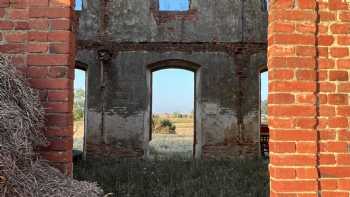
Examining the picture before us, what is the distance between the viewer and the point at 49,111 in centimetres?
315

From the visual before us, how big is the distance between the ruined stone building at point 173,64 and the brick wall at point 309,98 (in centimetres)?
949

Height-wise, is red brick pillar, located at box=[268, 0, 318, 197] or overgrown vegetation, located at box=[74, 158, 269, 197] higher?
red brick pillar, located at box=[268, 0, 318, 197]

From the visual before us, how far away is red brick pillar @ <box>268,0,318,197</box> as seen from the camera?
3.21m

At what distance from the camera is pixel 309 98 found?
10.7 feet

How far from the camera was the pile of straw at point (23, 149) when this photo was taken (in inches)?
96.3

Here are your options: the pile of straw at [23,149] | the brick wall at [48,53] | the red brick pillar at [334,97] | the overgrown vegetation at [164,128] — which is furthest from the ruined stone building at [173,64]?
the overgrown vegetation at [164,128]

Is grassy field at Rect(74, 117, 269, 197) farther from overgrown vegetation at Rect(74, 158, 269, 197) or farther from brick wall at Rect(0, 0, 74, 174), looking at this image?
brick wall at Rect(0, 0, 74, 174)

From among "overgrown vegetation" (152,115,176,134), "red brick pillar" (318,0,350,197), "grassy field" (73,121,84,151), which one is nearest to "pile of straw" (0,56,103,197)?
"red brick pillar" (318,0,350,197)

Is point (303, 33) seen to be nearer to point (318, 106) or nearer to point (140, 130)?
point (318, 106)

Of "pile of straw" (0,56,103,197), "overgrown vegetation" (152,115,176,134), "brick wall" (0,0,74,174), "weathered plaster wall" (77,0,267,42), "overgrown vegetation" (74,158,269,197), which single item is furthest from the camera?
"overgrown vegetation" (152,115,176,134)

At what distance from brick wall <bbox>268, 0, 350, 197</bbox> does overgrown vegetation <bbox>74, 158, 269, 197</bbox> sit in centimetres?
423

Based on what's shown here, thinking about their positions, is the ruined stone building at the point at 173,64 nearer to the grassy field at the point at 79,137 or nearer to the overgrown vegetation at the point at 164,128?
the grassy field at the point at 79,137

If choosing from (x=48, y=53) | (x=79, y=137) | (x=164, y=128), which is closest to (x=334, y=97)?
(x=48, y=53)

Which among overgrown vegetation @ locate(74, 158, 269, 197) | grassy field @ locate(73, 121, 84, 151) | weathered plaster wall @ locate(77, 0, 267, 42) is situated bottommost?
overgrown vegetation @ locate(74, 158, 269, 197)
